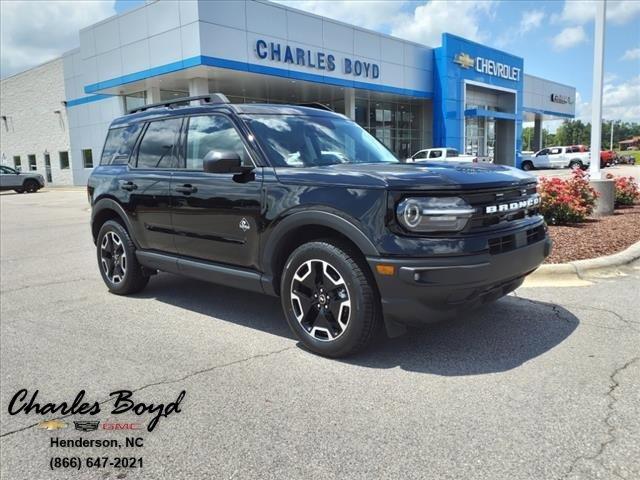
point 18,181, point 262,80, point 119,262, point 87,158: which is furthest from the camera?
point 87,158

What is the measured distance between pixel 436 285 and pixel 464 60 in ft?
111

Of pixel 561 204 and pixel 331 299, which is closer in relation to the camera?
pixel 331 299

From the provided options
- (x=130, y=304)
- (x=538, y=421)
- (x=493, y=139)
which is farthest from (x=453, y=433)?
(x=493, y=139)

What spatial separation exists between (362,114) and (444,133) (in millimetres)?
5422

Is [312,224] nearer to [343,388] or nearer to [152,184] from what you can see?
[343,388]

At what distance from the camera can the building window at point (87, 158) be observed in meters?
35.1

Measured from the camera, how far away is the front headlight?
3.47 meters

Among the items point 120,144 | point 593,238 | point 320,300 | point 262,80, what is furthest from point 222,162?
point 262,80

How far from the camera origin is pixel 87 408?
3354 millimetres

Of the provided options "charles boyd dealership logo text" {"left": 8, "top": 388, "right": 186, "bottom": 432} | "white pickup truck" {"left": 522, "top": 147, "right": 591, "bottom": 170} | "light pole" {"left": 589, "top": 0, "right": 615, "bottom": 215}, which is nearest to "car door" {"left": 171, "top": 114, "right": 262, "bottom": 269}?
"charles boyd dealership logo text" {"left": 8, "top": 388, "right": 186, "bottom": 432}

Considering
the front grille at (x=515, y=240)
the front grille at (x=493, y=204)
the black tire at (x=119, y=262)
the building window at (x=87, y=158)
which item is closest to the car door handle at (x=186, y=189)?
the black tire at (x=119, y=262)

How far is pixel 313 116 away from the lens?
5090 mm

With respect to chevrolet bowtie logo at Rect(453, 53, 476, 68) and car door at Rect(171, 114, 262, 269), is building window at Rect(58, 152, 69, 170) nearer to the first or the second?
chevrolet bowtie logo at Rect(453, 53, 476, 68)

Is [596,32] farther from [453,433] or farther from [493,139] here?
[493,139]
